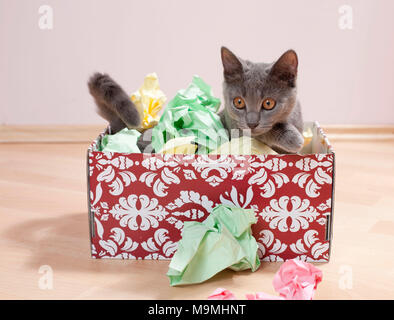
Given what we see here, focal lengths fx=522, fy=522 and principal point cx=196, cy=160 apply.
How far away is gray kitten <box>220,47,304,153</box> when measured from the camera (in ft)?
3.42

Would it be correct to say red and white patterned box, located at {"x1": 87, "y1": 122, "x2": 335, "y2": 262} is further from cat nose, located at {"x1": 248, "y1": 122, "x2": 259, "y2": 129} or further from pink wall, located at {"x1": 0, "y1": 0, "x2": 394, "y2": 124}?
pink wall, located at {"x1": 0, "y1": 0, "x2": 394, "y2": 124}

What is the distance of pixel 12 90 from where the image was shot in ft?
6.63

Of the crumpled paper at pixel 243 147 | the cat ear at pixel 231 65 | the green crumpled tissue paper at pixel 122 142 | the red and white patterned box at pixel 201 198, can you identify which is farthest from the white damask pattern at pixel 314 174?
the green crumpled tissue paper at pixel 122 142

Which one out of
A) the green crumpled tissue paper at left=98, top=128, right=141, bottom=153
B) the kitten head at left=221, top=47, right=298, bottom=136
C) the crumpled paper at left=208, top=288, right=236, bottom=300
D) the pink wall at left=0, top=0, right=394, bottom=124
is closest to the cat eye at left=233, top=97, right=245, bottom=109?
the kitten head at left=221, top=47, right=298, bottom=136

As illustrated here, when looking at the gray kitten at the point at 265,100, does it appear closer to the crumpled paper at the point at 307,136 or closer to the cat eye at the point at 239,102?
the cat eye at the point at 239,102

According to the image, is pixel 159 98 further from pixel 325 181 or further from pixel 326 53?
pixel 326 53

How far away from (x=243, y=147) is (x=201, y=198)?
0.44ft

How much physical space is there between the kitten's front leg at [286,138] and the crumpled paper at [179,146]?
16cm

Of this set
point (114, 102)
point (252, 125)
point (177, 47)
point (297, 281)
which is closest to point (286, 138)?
point (252, 125)

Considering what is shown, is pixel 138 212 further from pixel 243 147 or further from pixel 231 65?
pixel 231 65

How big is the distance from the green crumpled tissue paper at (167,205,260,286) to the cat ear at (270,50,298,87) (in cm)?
27

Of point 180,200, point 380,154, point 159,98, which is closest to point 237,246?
point 180,200
